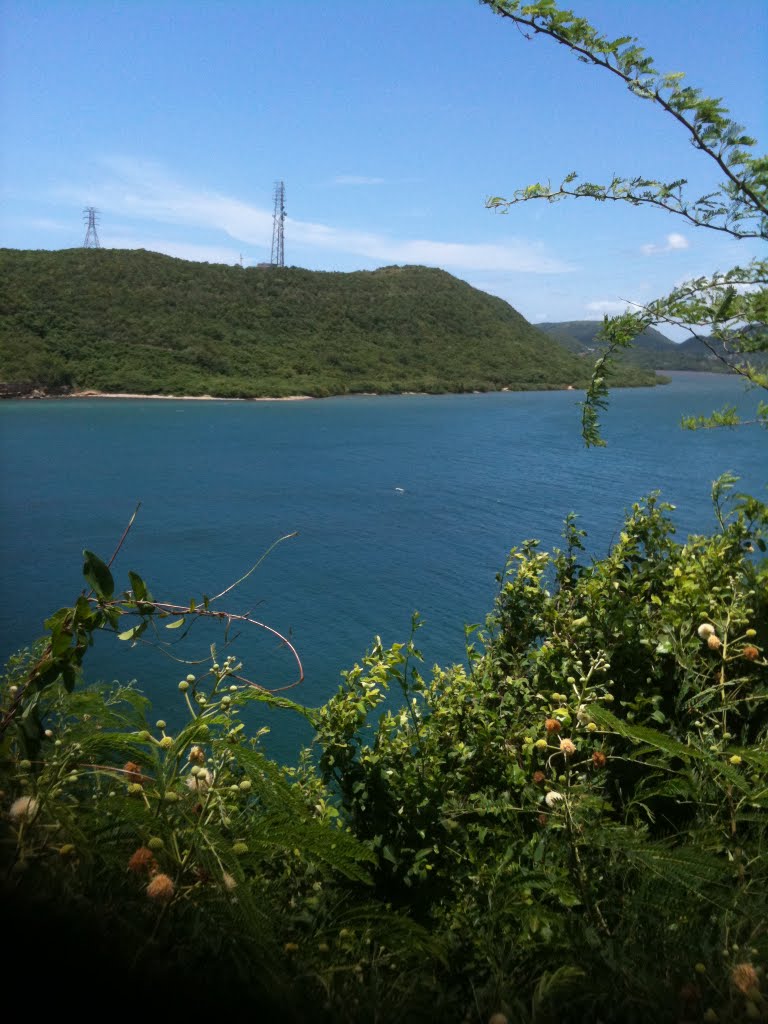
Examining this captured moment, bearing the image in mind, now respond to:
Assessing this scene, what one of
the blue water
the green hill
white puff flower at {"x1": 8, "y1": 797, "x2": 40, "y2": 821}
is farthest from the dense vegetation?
the green hill

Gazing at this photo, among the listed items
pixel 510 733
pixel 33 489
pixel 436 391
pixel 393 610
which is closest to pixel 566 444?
pixel 33 489

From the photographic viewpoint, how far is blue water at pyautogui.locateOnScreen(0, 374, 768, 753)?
1175 cm

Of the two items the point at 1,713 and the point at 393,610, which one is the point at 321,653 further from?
the point at 1,713

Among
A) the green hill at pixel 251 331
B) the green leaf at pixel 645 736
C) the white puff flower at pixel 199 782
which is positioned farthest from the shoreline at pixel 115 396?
the white puff flower at pixel 199 782

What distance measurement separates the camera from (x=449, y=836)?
5.64ft

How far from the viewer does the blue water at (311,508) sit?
11.8m

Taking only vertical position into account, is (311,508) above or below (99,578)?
below

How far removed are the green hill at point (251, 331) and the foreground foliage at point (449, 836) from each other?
150ft

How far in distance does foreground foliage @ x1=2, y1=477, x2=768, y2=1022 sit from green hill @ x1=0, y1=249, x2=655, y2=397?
1800 inches

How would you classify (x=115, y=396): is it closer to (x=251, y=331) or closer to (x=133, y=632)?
(x=251, y=331)

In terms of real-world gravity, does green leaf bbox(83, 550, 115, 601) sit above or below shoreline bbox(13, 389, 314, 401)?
below

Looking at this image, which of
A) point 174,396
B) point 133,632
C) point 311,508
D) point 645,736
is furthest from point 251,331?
point 133,632

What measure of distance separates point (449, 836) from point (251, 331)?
203 feet

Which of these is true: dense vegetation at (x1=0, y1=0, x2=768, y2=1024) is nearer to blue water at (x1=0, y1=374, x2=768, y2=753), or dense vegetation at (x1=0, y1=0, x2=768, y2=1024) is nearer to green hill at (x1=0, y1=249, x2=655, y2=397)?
blue water at (x1=0, y1=374, x2=768, y2=753)
